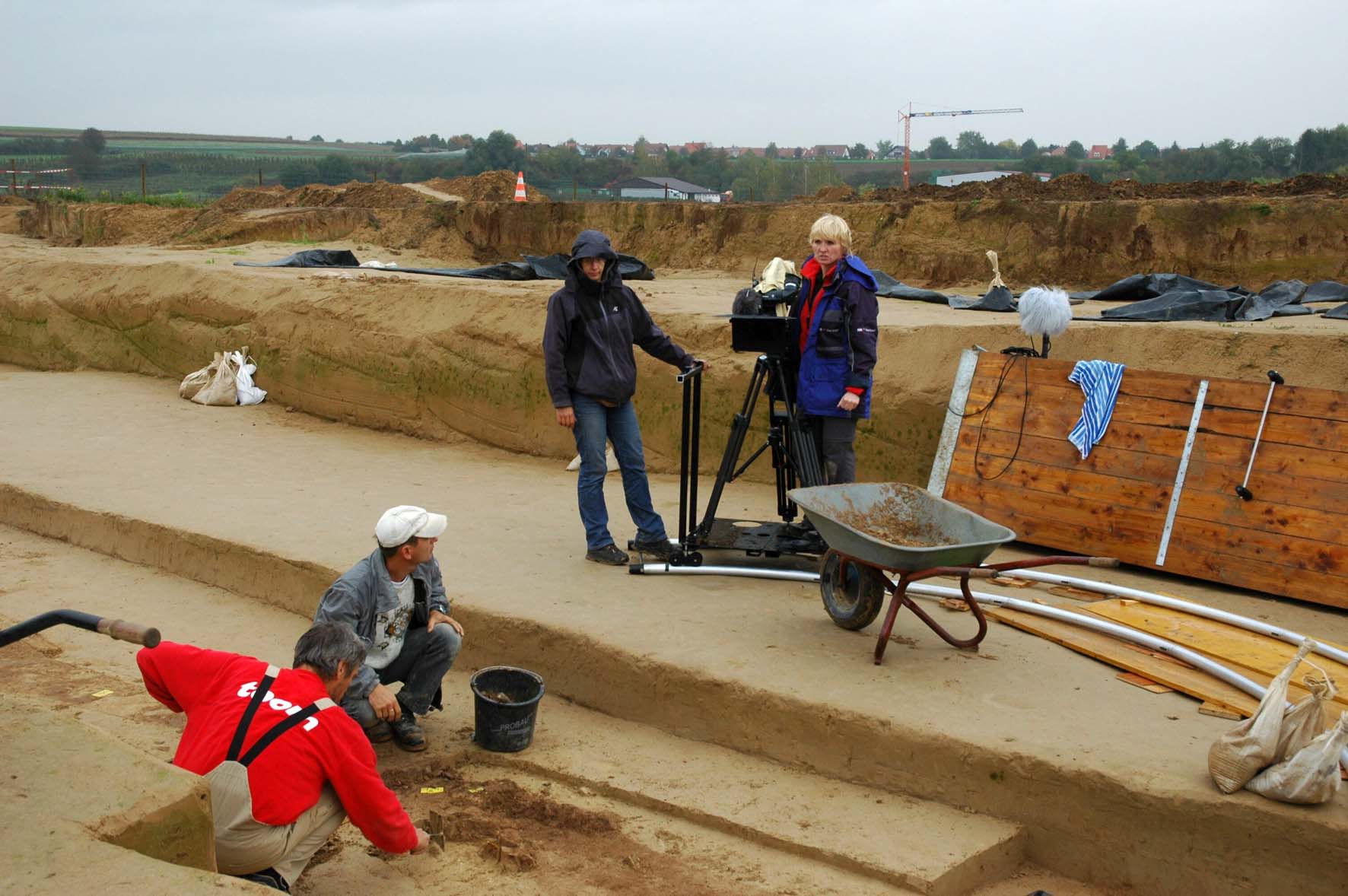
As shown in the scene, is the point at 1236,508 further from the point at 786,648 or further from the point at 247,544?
the point at 247,544

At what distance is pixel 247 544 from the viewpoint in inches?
279

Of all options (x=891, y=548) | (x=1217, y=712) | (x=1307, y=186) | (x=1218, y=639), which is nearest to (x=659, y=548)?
(x=891, y=548)

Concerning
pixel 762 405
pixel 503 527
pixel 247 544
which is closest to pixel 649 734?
pixel 503 527

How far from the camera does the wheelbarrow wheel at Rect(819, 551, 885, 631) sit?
5.59 meters

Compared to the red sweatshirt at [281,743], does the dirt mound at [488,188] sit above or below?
above

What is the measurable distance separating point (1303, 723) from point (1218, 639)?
154 centimetres

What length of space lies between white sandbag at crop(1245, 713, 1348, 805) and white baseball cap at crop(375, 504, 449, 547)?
3099mm

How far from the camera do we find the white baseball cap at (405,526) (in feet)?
15.0

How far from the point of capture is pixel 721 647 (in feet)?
18.0

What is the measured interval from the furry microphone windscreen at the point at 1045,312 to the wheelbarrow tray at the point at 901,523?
2328 mm

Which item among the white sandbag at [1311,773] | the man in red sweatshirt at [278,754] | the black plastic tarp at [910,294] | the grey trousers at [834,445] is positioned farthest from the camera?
the black plastic tarp at [910,294]

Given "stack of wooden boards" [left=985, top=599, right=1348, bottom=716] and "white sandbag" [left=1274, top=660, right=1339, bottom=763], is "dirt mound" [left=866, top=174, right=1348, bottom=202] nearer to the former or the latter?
"stack of wooden boards" [left=985, top=599, right=1348, bottom=716]

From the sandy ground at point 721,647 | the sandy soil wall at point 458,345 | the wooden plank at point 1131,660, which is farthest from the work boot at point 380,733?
the sandy soil wall at point 458,345

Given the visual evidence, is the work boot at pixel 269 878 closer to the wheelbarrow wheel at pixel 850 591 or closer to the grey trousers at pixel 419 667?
the grey trousers at pixel 419 667
